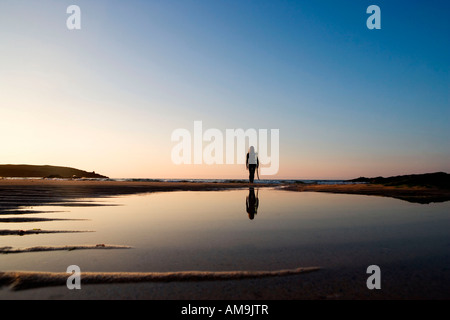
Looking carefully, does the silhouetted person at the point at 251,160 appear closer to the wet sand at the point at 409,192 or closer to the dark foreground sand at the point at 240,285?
the wet sand at the point at 409,192

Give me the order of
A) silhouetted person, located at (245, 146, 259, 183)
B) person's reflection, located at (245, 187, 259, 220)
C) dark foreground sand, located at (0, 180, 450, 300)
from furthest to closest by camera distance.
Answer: silhouetted person, located at (245, 146, 259, 183)
person's reflection, located at (245, 187, 259, 220)
dark foreground sand, located at (0, 180, 450, 300)

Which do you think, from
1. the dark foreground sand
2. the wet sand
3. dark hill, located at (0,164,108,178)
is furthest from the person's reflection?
dark hill, located at (0,164,108,178)

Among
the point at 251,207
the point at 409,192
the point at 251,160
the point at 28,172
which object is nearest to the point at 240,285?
the point at 251,207

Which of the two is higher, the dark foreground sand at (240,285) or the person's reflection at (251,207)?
the dark foreground sand at (240,285)

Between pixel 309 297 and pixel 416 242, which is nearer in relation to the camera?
pixel 309 297

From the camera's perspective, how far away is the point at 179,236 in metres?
6.12

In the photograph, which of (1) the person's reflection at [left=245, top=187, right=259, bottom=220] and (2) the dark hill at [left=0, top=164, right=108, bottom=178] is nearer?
(1) the person's reflection at [left=245, top=187, right=259, bottom=220]

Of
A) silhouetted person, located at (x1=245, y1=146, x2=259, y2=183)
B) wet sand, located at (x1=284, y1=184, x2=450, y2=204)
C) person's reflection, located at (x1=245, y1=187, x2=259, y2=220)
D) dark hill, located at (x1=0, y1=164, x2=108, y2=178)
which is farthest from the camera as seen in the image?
dark hill, located at (x1=0, y1=164, x2=108, y2=178)

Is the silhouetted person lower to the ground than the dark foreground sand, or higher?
higher

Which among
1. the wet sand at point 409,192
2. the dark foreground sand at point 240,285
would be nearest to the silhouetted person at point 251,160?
the wet sand at point 409,192

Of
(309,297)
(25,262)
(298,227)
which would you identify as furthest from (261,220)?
(25,262)

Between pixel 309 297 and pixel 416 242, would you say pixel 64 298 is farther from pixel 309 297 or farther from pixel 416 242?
pixel 416 242

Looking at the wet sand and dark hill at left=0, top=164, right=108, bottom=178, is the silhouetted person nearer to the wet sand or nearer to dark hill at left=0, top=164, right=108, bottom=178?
the wet sand
